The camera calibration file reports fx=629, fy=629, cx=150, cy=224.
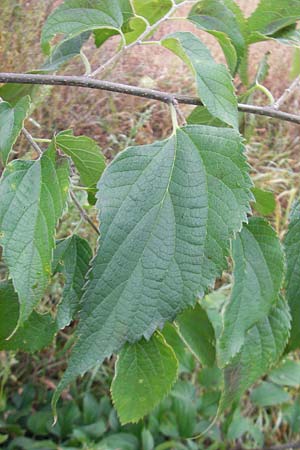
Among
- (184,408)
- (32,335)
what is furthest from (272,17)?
(184,408)

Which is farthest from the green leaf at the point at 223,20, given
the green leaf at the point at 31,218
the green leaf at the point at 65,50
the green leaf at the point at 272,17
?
the green leaf at the point at 31,218

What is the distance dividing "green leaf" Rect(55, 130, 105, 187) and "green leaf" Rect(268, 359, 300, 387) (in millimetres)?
1406

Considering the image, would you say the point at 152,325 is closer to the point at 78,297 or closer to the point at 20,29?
the point at 78,297

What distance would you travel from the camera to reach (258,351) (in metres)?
0.48

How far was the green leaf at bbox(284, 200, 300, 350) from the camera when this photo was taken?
48 cm

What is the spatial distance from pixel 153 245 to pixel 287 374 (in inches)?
60.9

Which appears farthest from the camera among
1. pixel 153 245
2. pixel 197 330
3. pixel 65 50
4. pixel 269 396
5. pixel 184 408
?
pixel 269 396

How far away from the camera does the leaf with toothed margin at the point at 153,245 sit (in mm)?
407

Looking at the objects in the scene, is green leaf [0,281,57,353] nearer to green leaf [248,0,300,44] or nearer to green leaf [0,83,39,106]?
green leaf [0,83,39,106]

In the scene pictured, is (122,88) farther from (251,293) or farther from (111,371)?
(111,371)

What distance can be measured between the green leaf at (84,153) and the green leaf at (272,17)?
191 mm

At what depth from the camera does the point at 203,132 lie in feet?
1.51

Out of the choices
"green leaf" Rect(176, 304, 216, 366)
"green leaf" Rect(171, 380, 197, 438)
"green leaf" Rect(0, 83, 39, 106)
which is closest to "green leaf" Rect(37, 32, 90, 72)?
"green leaf" Rect(0, 83, 39, 106)

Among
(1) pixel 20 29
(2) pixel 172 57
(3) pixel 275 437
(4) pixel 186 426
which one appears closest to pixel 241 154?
(4) pixel 186 426
